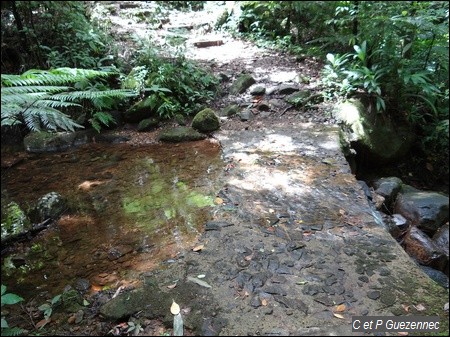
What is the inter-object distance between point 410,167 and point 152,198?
4.61m

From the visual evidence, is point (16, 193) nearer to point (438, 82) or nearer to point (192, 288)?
point (192, 288)

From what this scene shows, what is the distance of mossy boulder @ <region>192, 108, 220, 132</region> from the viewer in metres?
5.70

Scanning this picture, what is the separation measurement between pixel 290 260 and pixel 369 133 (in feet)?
11.5

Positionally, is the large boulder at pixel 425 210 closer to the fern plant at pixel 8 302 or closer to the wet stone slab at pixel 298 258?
the wet stone slab at pixel 298 258

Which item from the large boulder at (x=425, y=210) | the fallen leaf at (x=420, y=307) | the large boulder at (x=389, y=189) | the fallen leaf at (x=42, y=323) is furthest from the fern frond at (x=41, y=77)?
the large boulder at (x=425, y=210)

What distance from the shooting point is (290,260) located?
294cm

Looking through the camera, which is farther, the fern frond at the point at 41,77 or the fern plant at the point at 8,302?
the fern frond at the point at 41,77

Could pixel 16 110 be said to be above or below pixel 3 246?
above

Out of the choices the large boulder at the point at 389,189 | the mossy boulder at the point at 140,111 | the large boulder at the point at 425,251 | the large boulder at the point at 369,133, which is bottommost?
the large boulder at the point at 425,251

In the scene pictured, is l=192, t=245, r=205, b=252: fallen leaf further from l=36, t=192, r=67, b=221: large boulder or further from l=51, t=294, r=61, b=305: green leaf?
l=36, t=192, r=67, b=221: large boulder

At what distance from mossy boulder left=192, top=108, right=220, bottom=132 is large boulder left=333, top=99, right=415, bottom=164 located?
6.68 feet

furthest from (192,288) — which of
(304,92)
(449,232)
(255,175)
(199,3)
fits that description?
(199,3)

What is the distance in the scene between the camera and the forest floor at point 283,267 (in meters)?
2.38

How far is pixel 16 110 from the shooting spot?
2.77 meters
